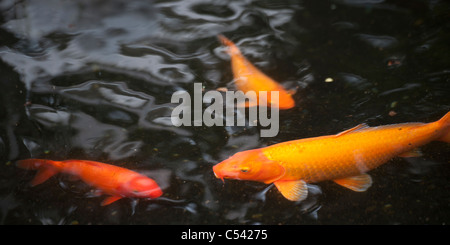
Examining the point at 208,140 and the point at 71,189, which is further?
the point at 208,140

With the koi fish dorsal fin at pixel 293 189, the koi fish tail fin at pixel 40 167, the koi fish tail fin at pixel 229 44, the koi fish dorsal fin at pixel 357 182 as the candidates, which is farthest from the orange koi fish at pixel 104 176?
the koi fish tail fin at pixel 229 44

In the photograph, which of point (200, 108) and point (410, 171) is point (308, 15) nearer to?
point (200, 108)

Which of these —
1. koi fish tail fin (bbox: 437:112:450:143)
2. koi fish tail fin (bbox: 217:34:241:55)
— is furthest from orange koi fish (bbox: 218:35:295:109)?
koi fish tail fin (bbox: 437:112:450:143)

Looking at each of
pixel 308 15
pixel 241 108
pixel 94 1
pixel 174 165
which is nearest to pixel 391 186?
pixel 241 108

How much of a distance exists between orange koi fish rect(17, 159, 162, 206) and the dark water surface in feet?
0.24

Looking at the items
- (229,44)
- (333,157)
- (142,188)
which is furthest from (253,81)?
(142,188)

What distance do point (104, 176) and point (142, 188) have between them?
31 centimetres

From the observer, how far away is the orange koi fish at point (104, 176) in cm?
242

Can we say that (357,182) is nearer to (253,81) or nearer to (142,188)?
(253,81)

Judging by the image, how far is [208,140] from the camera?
8.98ft

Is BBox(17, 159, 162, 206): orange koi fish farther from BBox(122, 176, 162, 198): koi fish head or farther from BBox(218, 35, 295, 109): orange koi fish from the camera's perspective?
BBox(218, 35, 295, 109): orange koi fish

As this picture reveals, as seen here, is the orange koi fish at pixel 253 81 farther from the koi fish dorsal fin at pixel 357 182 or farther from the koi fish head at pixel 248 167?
the koi fish dorsal fin at pixel 357 182

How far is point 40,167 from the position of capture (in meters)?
2.58
